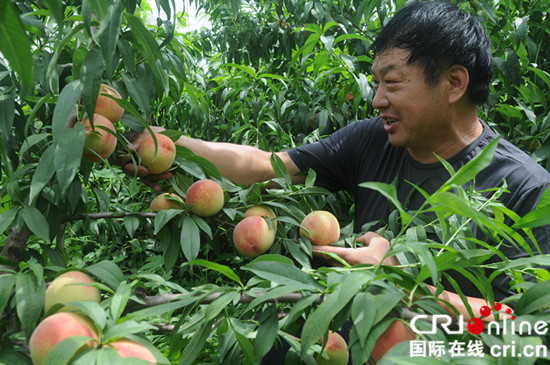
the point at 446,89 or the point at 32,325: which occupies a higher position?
the point at 446,89

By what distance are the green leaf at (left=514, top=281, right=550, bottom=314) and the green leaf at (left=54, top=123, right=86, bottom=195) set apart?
2.02ft

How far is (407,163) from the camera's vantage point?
5.08 ft

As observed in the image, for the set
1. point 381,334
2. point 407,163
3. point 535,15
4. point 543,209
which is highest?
point 535,15

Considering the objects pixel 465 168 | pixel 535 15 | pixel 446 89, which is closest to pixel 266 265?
pixel 465 168

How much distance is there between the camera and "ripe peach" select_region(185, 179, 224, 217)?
1.04 meters

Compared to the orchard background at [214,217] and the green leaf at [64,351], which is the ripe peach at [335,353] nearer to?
the orchard background at [214,217]

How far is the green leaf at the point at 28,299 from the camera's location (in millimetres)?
610

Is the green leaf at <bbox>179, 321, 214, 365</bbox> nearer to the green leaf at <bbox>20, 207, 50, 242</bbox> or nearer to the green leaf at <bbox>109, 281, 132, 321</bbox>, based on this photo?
the green leaf at <bbox>109, 281, 132, 321</bbox>

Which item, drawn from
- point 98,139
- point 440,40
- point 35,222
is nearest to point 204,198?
point 98,139

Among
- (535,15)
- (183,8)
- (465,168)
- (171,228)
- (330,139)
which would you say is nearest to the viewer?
(465,168)

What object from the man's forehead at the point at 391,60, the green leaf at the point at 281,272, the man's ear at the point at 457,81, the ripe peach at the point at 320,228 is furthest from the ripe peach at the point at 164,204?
the man's ear at the point at 457,81

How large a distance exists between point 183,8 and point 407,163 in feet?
2.97

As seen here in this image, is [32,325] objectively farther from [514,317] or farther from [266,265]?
[514,317]

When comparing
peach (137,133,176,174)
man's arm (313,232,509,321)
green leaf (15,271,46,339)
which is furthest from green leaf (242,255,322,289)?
peach (137,133,176,174)
